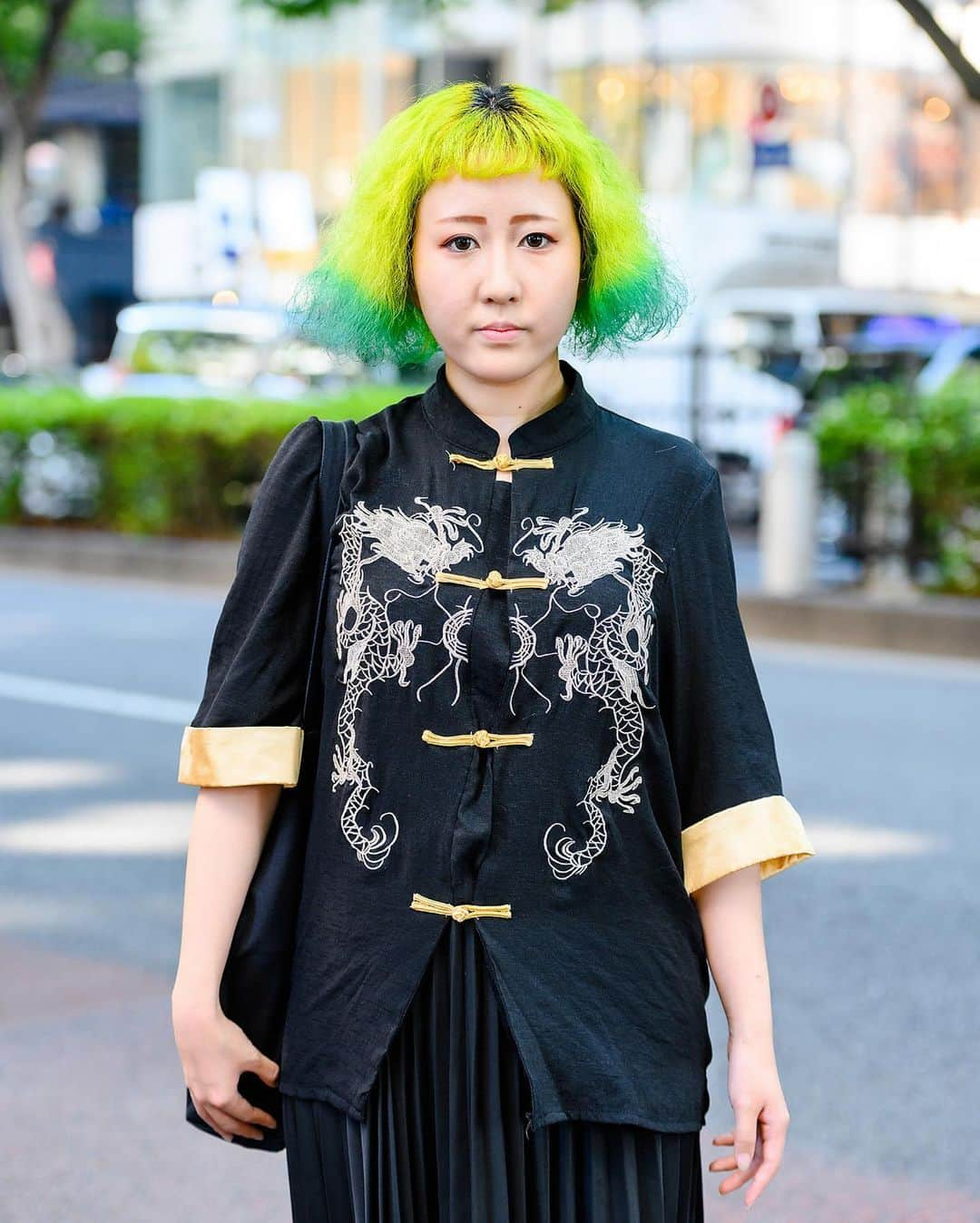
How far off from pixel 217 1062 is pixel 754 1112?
1.76 feet

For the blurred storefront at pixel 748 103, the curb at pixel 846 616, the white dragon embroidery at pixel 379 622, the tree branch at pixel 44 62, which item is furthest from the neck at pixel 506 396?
the blurred storefront at pixel 748 103

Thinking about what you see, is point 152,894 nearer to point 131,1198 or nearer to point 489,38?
point 131,1198

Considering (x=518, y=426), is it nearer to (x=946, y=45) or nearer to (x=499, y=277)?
(x=499, y=277)

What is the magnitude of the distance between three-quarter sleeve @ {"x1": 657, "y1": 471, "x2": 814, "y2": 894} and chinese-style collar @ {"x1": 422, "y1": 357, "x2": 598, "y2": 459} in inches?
5.7

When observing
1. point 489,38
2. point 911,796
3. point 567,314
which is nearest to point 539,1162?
point 567,314

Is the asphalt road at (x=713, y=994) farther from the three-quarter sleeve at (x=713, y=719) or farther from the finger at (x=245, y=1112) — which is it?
the three-quarter sleeve at (x=713, y=719)

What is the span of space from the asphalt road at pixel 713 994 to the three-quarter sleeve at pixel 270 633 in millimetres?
2068

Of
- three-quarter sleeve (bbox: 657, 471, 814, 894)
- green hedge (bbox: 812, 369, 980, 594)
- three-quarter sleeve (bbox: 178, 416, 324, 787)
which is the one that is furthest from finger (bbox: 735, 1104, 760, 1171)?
green hedge (bbox: 812, 369, 980, 594)

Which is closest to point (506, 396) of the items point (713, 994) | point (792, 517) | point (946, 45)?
point (713, 994)

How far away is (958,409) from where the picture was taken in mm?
12633

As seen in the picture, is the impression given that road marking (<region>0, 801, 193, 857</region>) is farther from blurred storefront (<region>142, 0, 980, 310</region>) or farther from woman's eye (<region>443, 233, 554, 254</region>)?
blurred storefront (<region>142, 0, 980, 310</region>)

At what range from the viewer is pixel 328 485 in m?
2.13

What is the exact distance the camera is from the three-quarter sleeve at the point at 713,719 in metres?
2.09

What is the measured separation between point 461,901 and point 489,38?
124 ft
